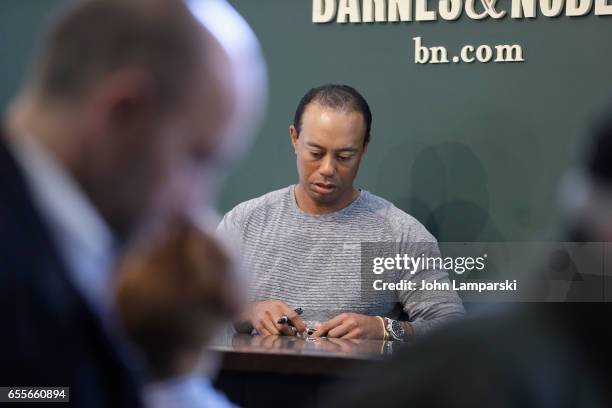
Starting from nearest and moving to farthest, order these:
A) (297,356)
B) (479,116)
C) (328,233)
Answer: (297,356), (328,233), (479,116)

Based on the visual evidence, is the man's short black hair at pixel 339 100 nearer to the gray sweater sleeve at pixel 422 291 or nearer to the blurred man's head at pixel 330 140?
the blurred man's head at pixel 330 140

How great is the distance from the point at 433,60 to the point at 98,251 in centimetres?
269

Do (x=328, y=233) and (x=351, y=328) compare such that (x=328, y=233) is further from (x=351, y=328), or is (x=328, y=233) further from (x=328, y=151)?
(x=351, y=328)

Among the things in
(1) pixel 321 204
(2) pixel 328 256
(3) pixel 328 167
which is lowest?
(2) pixel 328 256

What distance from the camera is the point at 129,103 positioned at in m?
0.44

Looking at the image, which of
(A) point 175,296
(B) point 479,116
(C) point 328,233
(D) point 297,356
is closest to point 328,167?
(C) point 328,233

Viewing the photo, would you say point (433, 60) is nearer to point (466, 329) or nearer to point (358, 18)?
point (358, 18)

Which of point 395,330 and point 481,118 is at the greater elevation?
point 481,118

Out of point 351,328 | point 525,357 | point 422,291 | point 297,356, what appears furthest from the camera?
point 422,291

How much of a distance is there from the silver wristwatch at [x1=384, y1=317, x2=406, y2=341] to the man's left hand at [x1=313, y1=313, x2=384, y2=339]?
0.09 ft

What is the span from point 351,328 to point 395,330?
15 centimetres

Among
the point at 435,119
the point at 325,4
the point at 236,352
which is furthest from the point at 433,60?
the point at 236,352

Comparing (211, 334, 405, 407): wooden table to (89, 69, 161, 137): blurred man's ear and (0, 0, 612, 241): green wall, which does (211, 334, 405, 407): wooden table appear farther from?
(89, 69, 161, 137): blurred man's ear

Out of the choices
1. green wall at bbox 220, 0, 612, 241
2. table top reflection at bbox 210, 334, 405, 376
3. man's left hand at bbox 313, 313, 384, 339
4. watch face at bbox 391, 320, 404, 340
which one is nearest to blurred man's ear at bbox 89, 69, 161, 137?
table top reflection at bbox 210, 334, 405, 376
